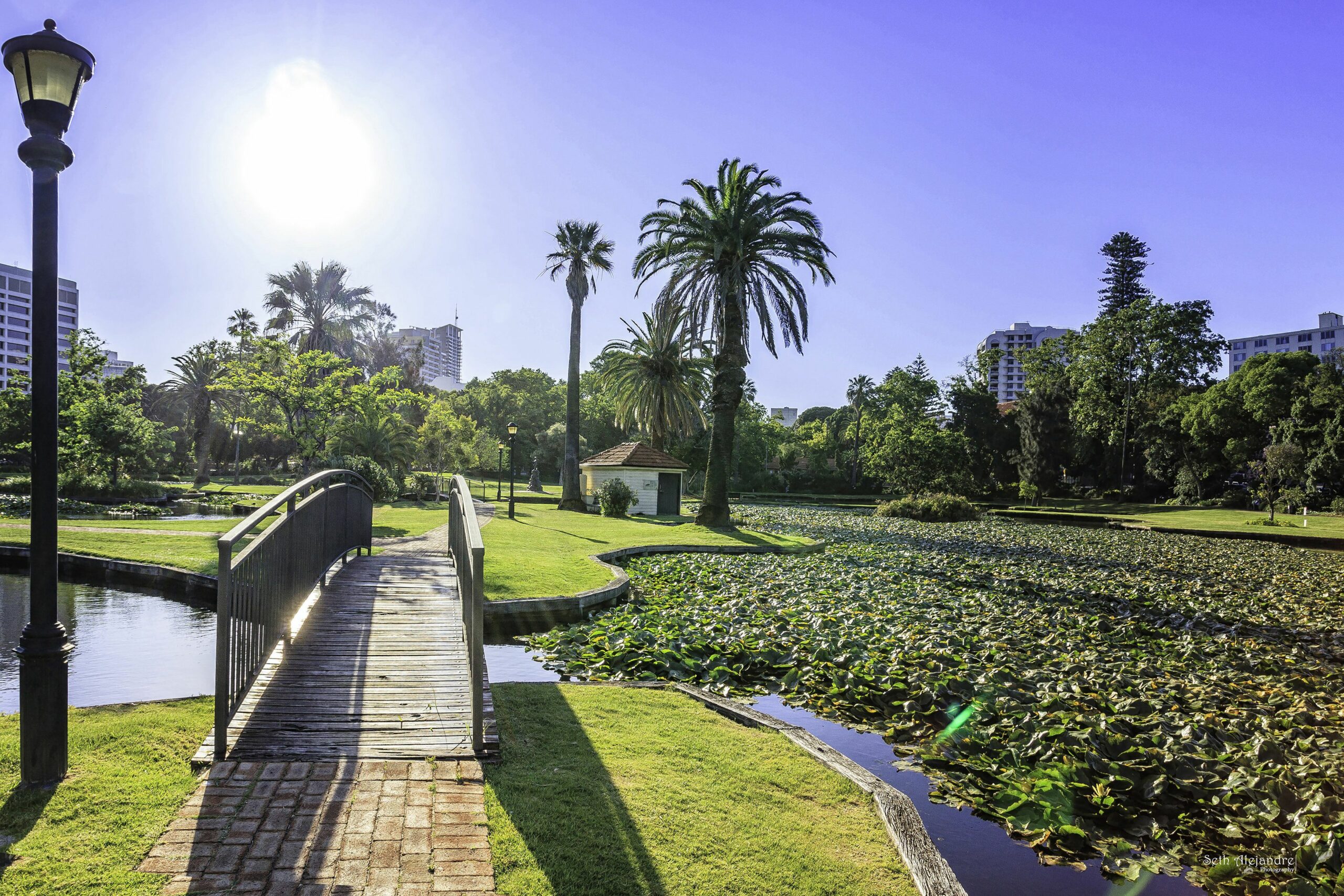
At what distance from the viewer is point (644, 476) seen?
106ft

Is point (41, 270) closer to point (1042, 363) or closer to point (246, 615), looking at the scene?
point (246, 615)

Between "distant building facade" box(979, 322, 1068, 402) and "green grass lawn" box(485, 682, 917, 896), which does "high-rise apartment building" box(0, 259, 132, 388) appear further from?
"distant building facade" box(979, 322, 1068, 402)

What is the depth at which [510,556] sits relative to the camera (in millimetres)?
14125

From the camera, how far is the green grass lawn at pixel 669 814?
11.4 ft

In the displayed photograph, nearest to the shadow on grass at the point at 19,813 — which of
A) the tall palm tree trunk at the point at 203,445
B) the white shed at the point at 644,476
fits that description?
the white shed at the point at 644,476

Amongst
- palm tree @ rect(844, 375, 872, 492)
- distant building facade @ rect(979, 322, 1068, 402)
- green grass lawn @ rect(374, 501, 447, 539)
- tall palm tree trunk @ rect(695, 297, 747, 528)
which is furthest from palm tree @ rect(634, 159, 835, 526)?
distant building facade @ rect(979, 322, 1068, 402)

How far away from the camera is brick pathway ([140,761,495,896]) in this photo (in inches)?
124

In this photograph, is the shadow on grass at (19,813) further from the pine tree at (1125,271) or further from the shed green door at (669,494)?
the pine tree at (1125,271)

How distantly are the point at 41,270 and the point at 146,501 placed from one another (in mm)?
30747

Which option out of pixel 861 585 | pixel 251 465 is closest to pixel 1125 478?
pixel 861 585

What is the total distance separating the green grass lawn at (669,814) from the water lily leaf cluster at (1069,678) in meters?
1.34

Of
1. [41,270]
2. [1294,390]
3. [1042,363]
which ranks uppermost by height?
[1042,363]

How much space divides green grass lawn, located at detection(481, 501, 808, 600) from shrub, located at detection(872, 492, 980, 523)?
12.0 m

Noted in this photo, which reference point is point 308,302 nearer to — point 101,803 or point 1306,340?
point 101,803
